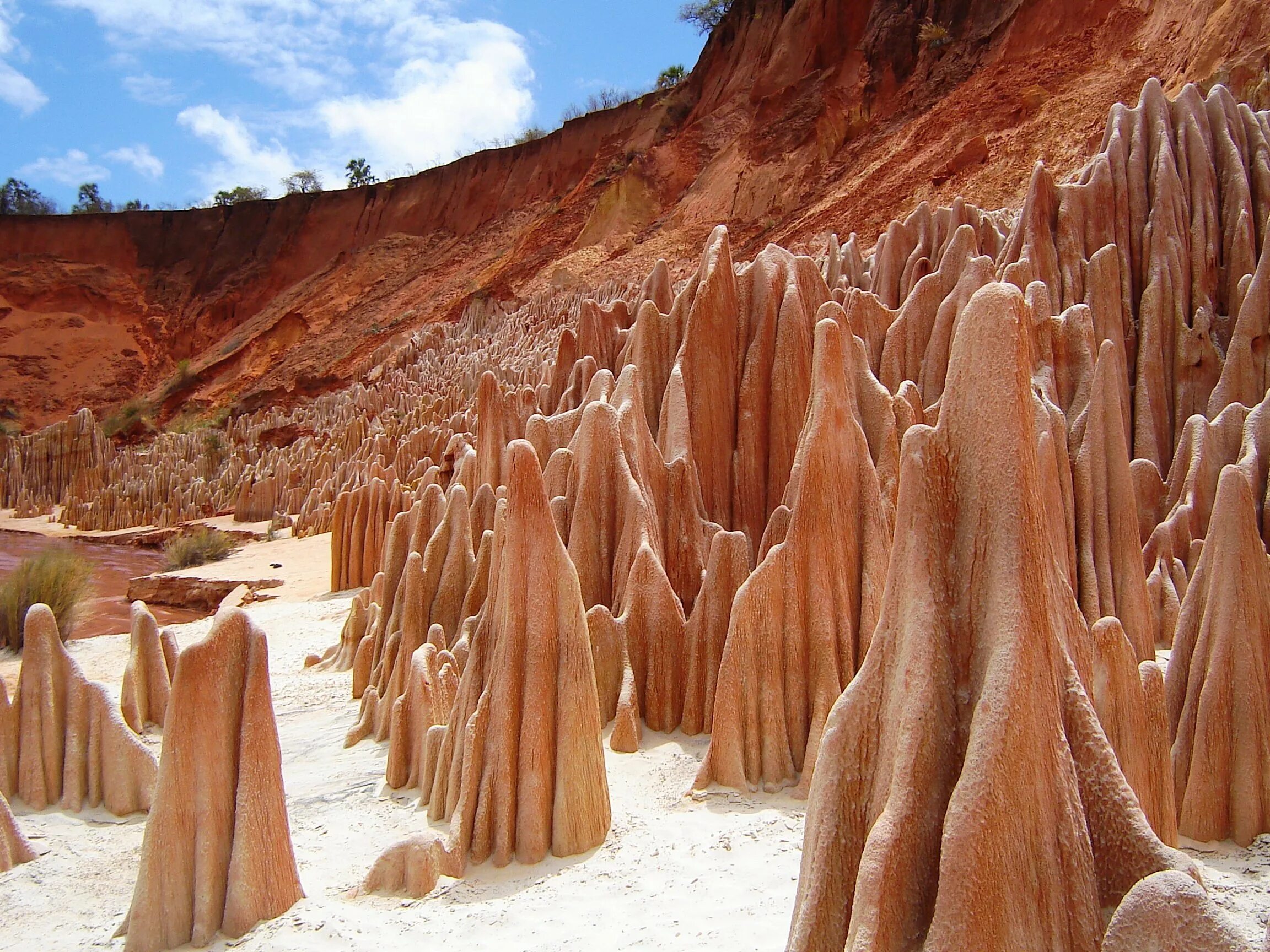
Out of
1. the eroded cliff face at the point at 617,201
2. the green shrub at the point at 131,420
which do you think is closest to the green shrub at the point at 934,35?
the eroded cliff face at the point at 617,201

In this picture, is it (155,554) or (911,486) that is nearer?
(911,486)

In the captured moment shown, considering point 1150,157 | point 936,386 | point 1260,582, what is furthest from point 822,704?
point 1150,157

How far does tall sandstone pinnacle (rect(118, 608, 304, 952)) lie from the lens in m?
3.76

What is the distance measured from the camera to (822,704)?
4.71 m

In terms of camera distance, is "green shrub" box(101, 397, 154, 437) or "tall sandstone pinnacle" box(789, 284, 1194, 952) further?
"green shrub" box(101, 397, 154, 437)

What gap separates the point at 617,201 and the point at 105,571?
63.9 feet

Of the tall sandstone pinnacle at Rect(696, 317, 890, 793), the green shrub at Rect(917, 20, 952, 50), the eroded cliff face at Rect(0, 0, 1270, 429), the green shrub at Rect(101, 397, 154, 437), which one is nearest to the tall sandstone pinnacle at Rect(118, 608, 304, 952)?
the tall sandstone pinnacle at Rect(696, 317, 890, 793)

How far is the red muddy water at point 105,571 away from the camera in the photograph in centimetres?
1246

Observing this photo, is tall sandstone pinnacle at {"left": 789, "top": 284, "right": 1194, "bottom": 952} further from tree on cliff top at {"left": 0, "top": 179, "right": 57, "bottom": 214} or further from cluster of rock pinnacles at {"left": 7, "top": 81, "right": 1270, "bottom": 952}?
tree on cliff top at {"left": 0, "top": 179, "right": 57, "bottom": 214}

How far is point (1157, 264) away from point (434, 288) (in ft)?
97.9

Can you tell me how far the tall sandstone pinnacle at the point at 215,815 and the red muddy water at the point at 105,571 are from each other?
8950 mm

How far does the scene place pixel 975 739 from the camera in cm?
241

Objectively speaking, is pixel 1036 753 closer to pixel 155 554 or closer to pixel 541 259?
pixel 155 554

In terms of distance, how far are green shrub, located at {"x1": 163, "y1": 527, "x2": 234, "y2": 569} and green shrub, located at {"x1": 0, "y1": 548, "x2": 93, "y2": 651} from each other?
4787 millimetres
